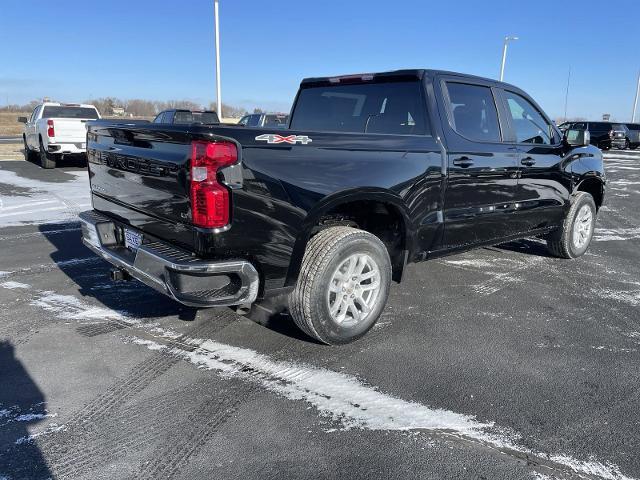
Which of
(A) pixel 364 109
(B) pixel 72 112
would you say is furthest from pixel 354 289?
(B) pixel 72 112

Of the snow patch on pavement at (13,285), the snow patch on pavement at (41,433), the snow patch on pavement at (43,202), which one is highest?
the snow patch on pavement at (43,202)

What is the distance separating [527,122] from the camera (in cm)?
526

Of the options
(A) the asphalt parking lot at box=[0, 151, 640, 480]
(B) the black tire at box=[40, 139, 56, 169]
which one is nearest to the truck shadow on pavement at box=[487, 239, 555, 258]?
(A) the asphalt parking lot at box=[0, 151, 640, 480]

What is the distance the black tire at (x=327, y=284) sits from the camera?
340cm

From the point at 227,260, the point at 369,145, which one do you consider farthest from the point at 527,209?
the point at 227,260

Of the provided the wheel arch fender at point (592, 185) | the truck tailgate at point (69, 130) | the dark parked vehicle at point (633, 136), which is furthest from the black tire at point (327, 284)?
the dark parked vehicle at point (633, 136)

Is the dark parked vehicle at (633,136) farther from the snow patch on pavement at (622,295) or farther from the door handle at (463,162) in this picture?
the door handle at (463,162)

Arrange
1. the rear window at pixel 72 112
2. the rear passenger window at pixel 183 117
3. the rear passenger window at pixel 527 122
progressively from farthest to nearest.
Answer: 1. the rear window at pixel 72 112
2. the rear passenger window at pixel 183 117
3. the rear passenger window at pixel 527 122

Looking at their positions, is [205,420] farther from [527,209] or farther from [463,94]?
[527,209]

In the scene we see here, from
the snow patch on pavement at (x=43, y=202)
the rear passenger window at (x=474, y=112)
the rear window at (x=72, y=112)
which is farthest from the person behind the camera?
the rear window at (x=72, y=112)

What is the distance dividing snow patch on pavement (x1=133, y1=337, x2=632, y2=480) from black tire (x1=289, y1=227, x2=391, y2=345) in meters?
0.31

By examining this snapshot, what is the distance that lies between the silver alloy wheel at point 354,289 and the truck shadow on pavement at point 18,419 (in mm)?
1852

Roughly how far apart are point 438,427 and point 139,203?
2.35 meters

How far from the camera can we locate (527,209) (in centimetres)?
523
